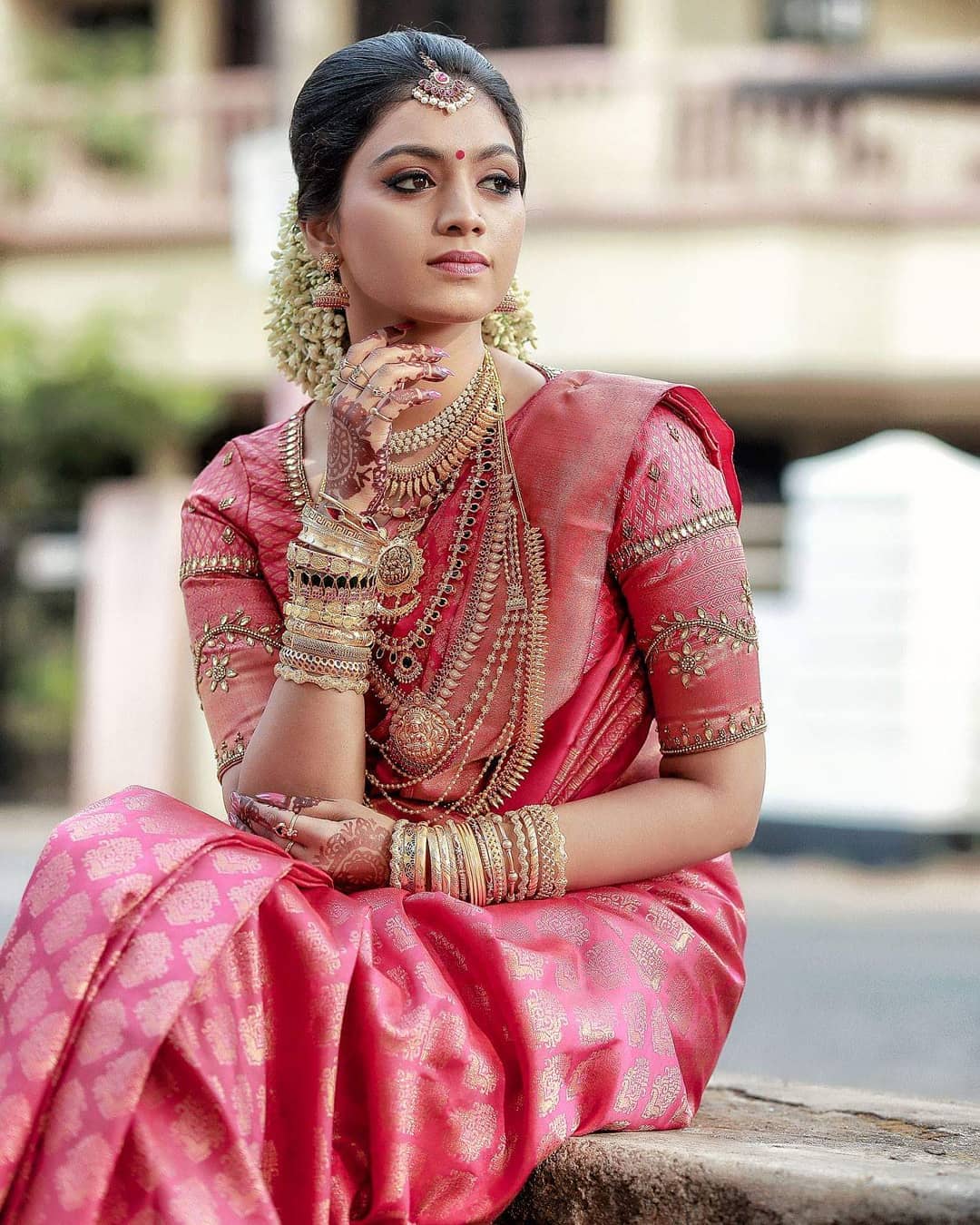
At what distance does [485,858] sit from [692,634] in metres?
0.36

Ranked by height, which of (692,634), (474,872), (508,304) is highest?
(508,304)

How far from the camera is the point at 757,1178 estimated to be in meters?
1.74

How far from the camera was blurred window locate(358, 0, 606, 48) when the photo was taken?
10680 millimetres

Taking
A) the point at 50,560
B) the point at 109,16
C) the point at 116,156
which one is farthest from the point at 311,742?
the point at 109,16

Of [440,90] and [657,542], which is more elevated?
[440,90]

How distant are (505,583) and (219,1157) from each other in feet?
2.52

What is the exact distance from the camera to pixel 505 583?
2066mm

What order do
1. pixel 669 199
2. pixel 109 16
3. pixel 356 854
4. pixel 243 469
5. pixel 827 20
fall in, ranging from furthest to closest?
pixel 109 16, pixel 827 20, pixel 669 199, pixel 243 469, pixel 356 854

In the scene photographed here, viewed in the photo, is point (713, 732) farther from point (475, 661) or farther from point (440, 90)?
point (440, 90)

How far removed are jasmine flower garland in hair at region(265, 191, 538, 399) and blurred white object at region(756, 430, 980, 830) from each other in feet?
21.5

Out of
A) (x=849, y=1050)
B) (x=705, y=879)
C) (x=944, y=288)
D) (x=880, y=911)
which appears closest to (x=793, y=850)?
(x=880, y=911)

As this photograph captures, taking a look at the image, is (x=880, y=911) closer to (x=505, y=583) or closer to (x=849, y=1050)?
(x=849, y=1050)

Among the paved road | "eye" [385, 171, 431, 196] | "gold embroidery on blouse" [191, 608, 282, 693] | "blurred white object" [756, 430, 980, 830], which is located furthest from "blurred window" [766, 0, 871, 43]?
"gold embroidery on blouse" [191, 608, 282, 693]

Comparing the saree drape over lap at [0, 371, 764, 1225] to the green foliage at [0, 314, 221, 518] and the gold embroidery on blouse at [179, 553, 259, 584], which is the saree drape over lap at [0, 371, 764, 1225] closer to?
the gold embroidery on blouse at [179, 553, 259, 584]
